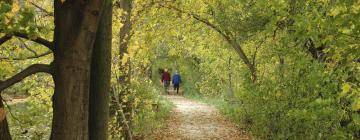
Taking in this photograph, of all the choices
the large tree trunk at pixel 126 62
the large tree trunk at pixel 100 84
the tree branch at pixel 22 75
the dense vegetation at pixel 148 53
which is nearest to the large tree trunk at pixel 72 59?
the dense vegetation at pixel 148 53

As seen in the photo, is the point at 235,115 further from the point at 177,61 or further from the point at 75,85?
the point at 177,61

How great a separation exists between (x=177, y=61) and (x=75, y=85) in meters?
32.2

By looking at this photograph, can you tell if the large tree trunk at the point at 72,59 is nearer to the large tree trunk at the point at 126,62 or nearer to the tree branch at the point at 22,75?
the tree branch at the point at 22,75

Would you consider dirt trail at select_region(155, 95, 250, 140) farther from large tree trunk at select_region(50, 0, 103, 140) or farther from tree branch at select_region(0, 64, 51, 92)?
large tree trunk at select_region(50, 0, 103, 140)

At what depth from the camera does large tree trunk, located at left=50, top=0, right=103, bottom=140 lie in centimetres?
417

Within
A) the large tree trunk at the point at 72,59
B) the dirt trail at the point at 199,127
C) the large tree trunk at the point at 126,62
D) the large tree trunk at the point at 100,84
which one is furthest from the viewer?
the dirt trail at the point at 199,127

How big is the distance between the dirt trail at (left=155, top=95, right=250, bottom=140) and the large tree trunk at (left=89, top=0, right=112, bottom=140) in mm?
9460

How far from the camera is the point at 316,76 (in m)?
7.20

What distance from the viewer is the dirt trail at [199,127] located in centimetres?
1488

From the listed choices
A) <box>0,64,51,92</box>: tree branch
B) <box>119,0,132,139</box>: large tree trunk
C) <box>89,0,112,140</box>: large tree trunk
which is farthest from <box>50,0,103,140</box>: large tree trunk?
<box>119,0,132,139</box>: large tree trunk

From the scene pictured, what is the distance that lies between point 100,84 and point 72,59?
1.07 meters

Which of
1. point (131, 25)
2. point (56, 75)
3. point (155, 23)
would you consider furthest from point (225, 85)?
point (56, 75)

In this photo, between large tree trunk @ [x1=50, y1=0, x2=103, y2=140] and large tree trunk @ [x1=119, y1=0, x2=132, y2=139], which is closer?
large tree trunk @ [x1=50, y1=0, x2=103, y2=140]

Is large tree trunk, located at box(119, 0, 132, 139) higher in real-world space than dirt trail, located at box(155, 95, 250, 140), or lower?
higher
